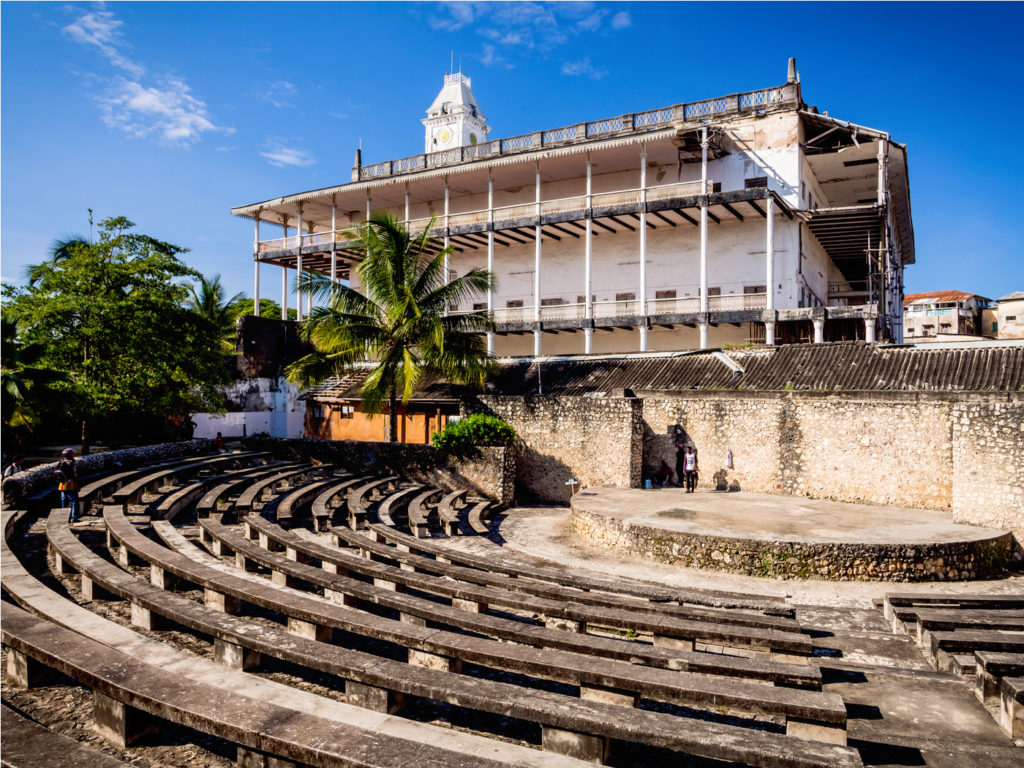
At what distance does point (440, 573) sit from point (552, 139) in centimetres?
2534

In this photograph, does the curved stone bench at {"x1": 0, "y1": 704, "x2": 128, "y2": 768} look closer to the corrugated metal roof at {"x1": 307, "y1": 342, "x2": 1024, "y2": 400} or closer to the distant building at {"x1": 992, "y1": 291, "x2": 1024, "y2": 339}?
the corrugated metal roof at {"x1": 307, "y1": 342, "x2": 1024, "y2": 400}

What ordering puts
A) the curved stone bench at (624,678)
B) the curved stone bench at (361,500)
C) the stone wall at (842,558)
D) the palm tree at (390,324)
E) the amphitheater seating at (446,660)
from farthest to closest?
the palm tree at (390,324), the curved stone bench at (361,500), the stone wall at (842,558), the curved stone bench at (624,678), the amphitheater seating at (446,660)

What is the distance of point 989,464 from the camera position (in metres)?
12.4

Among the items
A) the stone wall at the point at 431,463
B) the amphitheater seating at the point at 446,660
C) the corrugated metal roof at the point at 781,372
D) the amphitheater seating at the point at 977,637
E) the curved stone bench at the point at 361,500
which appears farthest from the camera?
the stone wall at the point at 431,463

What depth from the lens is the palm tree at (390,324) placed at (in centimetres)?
1917

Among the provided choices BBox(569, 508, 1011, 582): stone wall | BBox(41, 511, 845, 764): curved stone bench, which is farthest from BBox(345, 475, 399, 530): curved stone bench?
BBox(41, 511, 845, 764): curved stone bench

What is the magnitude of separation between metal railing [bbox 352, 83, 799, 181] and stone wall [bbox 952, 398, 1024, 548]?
17004 millimetres

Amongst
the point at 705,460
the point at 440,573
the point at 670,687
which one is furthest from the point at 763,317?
the point at 670,687

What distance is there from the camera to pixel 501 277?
30.6m

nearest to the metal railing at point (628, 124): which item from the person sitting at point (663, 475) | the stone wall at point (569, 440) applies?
the stone wall at point (569, 440)

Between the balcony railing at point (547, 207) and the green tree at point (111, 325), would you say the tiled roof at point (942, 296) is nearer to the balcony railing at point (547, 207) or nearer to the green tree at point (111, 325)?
the balcony railing at point (547, 207)

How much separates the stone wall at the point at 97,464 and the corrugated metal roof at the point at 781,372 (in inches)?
229

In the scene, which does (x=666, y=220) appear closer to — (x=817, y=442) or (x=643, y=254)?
(x=643, y=254)

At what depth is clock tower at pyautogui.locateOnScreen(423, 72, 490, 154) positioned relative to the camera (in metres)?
70.1
